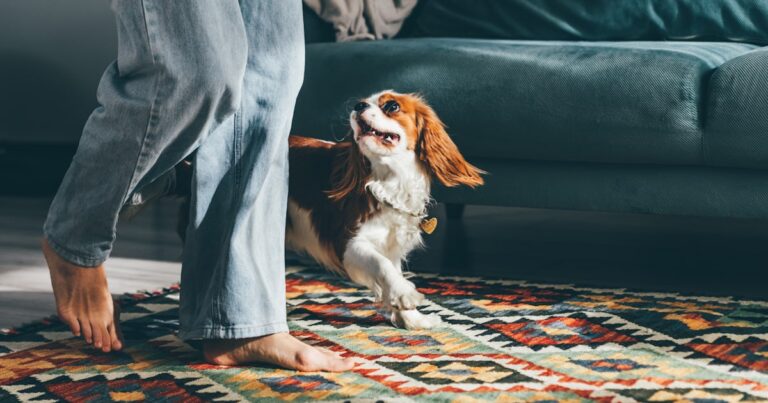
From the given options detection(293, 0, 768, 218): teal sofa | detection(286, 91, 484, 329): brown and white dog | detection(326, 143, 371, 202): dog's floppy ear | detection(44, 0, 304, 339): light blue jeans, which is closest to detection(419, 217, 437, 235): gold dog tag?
detection(286, 91, 484, 329): brown and white dog

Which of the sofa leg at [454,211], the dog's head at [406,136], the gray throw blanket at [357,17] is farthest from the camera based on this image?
the sofa leg at [454,211]

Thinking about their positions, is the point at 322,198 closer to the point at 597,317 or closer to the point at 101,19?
the point at 597,317

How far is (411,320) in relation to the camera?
174 cm

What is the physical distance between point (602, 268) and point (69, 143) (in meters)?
2.13

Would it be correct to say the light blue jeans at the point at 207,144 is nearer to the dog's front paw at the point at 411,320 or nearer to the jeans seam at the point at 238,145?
the jeans seam at the point at 238,145

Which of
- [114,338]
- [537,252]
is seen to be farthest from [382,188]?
[537,252]

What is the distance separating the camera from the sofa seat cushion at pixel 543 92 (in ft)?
6.60

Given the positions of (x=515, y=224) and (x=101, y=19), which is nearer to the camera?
(x=515, y=224)

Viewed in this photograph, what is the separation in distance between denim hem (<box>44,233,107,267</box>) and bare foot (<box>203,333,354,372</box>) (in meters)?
0.20

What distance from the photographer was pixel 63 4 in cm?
362

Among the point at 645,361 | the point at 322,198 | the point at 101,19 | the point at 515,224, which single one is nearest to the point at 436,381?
the point at 645,361

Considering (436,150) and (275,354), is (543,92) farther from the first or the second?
(275,354)

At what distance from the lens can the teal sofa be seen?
1972 mm

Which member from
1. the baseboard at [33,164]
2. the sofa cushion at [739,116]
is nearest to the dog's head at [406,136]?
the sofa cushion at [739,116]
